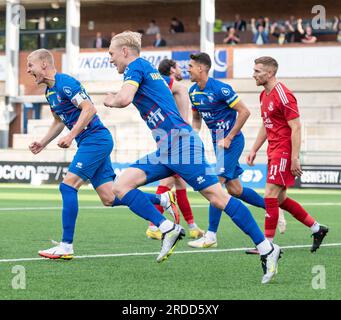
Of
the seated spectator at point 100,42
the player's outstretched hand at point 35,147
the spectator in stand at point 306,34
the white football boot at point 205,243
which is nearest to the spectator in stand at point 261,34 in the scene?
the spectator in stand at point 306,34

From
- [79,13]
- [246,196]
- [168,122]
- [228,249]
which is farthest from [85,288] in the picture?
[79,13]

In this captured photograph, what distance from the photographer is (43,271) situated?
8.64 m

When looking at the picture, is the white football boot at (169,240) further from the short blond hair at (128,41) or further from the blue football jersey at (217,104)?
the blue football jersey at (217,104)

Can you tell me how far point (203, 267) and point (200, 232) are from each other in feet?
11.1

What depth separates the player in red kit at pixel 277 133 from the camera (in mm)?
10188

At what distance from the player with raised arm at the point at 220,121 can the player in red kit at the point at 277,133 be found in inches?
36.4

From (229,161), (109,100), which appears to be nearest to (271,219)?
(229,161)

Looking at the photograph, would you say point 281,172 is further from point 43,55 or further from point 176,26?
point 176,26

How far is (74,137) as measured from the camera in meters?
9.50

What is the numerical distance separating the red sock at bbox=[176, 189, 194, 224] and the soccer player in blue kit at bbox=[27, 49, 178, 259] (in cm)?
246

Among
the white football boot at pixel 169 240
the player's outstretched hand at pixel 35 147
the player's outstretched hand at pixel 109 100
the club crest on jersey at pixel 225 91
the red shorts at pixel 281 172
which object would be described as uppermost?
the club crest on jersey at pixel 225 91

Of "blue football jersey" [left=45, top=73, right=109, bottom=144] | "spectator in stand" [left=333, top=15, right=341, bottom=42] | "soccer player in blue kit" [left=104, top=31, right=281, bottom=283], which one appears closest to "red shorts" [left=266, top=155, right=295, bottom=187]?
"blue football jersey" [left=45, top=73, right=109, bottom=144]

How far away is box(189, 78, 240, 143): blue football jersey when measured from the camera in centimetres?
1151
